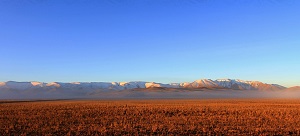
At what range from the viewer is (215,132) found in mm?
19047

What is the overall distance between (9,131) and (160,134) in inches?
344

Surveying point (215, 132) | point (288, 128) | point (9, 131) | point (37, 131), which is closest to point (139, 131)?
point (215, 132)

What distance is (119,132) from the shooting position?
63.8 ft

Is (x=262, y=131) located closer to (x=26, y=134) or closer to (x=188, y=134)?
(x=188, y=134)

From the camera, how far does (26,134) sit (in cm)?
1898

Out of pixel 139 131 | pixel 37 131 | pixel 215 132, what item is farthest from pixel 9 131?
pixel 215 132

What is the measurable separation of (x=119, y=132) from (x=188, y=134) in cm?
380

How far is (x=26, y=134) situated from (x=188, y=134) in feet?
28.4

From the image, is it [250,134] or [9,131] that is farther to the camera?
[9,131]

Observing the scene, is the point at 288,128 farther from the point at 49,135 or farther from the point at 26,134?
the point at 26,134

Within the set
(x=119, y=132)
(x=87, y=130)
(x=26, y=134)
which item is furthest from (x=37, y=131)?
(x=119, y=132)

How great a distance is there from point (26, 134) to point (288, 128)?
14.9 m

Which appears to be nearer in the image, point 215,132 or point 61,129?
point 215,132

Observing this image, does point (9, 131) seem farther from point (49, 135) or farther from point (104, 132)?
point (104, 132)
